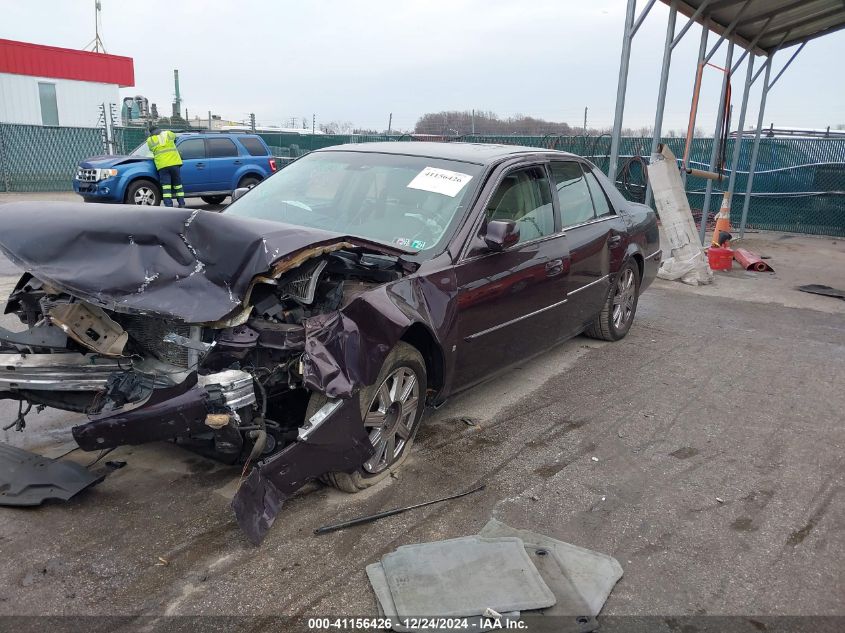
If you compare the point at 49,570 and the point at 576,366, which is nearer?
the point at 49,570

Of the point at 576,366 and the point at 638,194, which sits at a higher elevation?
the point at 638,194

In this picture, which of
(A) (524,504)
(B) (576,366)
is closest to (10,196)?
(B) (576,366)

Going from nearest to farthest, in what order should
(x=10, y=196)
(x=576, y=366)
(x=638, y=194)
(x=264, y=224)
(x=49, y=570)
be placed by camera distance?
(x=49, y=570) < (x=264, y=224) < (x=576, y=366) < (x=638, y=194) < (x=10, y=196)

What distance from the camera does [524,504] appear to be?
11.3 feet

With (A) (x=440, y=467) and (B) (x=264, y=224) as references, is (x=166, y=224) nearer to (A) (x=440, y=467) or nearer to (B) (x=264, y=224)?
(B) (x=264, y=224)

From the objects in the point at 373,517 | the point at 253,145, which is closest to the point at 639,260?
the point at 373,517

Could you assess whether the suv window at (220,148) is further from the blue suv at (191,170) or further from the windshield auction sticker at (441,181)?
the windshield auction sticker at (441,181)

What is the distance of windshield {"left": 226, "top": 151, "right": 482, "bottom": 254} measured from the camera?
4035 millimetres

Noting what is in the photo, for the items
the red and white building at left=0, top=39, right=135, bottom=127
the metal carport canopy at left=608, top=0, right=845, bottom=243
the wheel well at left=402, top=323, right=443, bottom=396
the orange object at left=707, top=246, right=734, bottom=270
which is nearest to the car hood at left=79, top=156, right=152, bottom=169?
the metal carport canopy at left=608, top=0, right=845, bottom=243

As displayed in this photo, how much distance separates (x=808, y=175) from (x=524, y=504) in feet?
48.2

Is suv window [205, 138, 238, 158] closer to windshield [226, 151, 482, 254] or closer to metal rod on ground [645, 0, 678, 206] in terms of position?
metal rod on ground [645, 0, 678, 206]

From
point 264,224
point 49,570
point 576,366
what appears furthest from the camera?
point 576,366

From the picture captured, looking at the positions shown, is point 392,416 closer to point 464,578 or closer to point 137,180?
point 464,578

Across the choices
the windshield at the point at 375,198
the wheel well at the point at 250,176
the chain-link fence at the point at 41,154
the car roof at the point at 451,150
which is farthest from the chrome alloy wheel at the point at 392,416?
the chain-link fence at the point at 41,154
